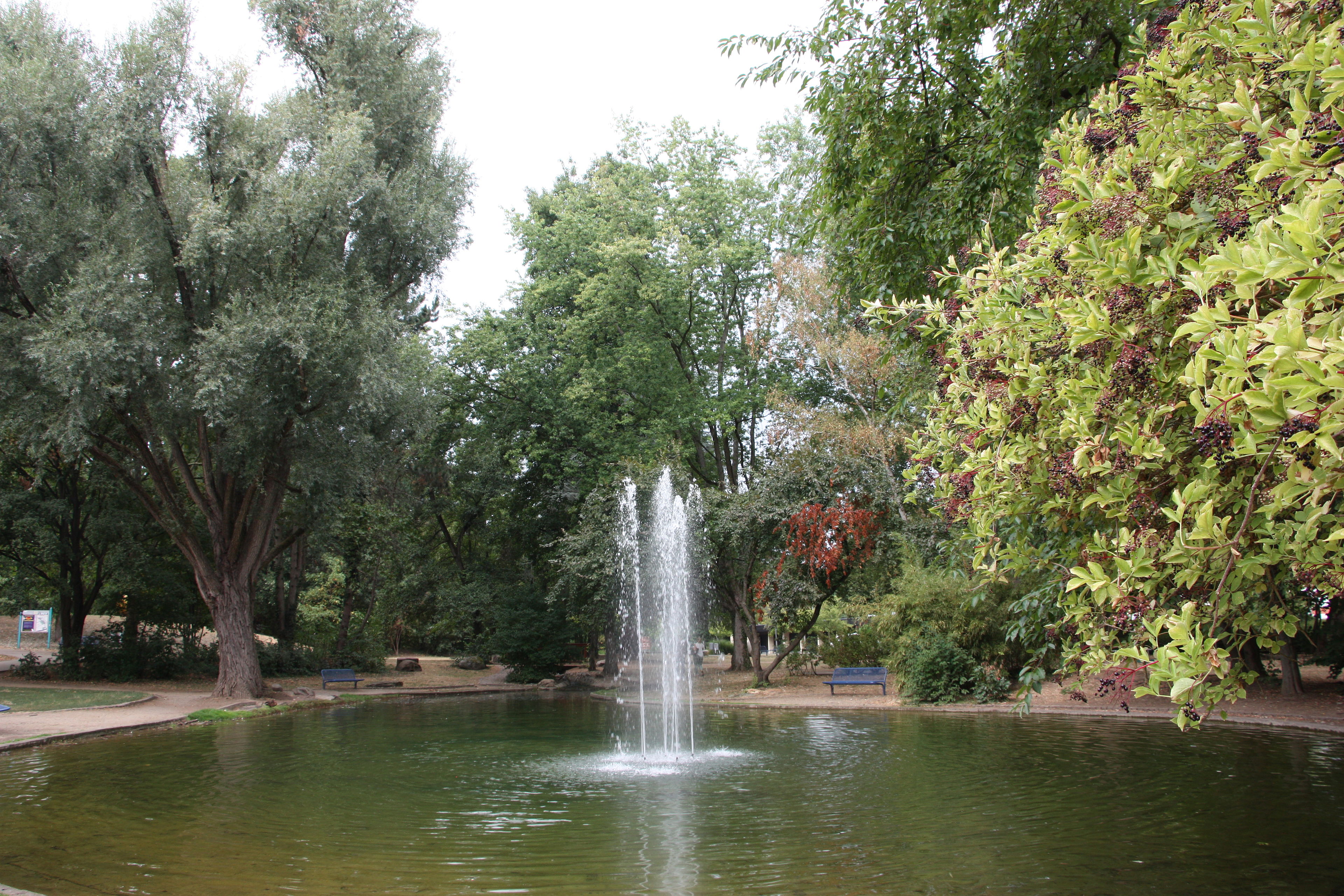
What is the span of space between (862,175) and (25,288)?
56.6 feet

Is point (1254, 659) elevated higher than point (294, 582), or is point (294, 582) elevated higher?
point (294, 582)

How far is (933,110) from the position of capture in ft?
30.0

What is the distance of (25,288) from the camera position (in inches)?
699

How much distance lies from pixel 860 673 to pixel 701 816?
13473 millimetres

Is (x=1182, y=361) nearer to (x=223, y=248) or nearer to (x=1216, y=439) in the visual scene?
(x=1216, y=439)

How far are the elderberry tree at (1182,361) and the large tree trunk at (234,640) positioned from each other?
66.0ft

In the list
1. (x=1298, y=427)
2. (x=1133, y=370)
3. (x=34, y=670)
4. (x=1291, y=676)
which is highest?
(x=1133, y=370)

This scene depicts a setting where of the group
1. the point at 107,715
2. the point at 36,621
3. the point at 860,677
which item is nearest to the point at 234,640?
the point at 107,715

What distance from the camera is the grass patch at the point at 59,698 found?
1755cm

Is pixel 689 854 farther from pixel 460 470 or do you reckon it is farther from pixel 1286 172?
pixel 460 470

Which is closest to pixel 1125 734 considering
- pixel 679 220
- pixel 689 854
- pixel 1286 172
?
pixel 689 854

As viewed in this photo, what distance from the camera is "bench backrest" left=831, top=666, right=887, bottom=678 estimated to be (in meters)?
20.9

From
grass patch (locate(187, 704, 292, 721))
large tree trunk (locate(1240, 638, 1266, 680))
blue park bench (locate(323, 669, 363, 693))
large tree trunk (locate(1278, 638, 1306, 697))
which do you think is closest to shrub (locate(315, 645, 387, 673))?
blue park bench (locate(323, 669, 363, 693))

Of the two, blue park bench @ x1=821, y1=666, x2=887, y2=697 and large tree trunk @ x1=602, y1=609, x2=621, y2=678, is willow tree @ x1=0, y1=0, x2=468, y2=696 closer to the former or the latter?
large tree trunk @ x1=602, y1=609, x2=621, y2=678
